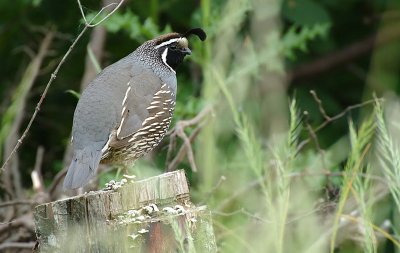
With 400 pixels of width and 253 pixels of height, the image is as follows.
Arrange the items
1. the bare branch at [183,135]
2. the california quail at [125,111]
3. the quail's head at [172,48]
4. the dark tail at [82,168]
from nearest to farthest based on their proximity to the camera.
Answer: the dark tail at [82,168] → the california quail at [125,111] → the bare branch at [183,135] → the quail's head at [172,48]

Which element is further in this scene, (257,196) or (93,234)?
(257,196)

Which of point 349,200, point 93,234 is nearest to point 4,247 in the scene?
point 349,200

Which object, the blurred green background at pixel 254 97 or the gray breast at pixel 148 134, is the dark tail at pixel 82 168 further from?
the blurred green background at pixel 254 97

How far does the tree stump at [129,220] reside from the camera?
2.93 meters

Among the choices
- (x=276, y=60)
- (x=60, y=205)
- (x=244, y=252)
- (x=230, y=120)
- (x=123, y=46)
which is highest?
(x=123, y=46)

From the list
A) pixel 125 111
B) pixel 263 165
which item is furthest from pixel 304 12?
pixel 263 165

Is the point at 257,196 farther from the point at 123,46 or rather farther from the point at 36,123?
the point at 36,123

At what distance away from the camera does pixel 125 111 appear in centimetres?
434

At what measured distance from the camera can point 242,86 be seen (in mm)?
4902

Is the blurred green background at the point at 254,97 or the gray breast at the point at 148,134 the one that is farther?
the gray breast at the point at 148,134

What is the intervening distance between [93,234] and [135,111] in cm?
154

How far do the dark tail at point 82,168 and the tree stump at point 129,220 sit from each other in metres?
0.58

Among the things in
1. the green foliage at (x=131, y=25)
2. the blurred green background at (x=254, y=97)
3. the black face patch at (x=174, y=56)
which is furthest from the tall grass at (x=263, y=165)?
the green foliage at (x=131, y=25)

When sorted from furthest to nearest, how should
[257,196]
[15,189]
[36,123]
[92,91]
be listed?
[36,123]
[15,189]
[257,196]
[92,91]
